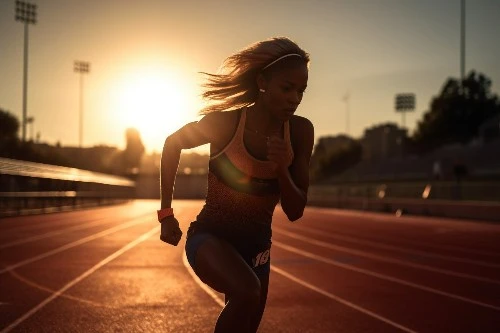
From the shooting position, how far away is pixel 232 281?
2.69 metres

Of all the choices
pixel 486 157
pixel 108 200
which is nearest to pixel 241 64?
pixel 108 200

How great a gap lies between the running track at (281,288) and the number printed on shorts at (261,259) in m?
2.64

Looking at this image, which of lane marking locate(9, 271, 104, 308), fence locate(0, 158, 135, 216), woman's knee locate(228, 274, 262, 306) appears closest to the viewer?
woman's knee locate(228, 274, 262, 306)

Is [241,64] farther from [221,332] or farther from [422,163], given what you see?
[422,163]

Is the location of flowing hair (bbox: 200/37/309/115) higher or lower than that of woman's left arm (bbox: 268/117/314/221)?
higher

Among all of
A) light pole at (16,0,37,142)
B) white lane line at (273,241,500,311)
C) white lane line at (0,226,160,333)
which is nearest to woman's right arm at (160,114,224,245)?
white lane line at (0,226,160,333)

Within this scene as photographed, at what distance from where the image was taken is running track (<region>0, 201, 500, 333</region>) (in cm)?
593

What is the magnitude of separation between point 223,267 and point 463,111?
75.1 m

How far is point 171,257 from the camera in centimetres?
1156

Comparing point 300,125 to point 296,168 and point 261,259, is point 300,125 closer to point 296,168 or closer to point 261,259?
point 296,168

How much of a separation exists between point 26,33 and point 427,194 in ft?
140

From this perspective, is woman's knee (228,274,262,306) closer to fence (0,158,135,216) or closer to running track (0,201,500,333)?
running track (0,201,500,333)

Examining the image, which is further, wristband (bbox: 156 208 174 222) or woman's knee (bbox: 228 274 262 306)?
wristband (bbox: 156 208 174 222)

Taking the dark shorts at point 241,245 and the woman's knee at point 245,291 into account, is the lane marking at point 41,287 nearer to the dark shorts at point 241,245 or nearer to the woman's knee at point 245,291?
the dark shorts at point 241,245
